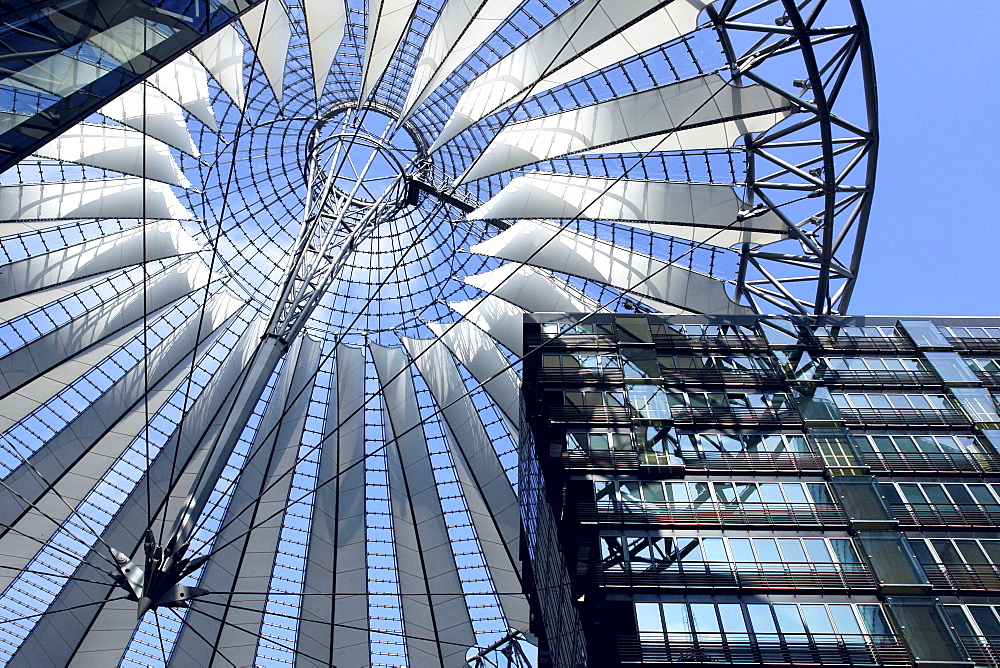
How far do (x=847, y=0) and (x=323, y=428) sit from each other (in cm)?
2176

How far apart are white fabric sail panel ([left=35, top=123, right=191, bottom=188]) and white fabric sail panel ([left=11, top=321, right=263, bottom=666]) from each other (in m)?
7.33

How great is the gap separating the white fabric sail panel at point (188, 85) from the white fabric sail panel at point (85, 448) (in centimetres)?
837

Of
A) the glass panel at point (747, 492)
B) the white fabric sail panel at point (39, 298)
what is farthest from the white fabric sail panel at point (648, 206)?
the white fabric sail panel at point (39, 298)

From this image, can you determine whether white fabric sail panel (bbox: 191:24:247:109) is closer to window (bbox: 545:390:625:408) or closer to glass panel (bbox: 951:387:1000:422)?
window (bbox: 545:390:625:408)

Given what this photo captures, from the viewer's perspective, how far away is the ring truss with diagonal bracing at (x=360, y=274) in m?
21.9

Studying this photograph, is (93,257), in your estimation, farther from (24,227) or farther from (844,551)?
(844,551)

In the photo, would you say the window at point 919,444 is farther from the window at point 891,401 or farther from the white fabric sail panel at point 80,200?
the white fabric sail panel at point 80,200

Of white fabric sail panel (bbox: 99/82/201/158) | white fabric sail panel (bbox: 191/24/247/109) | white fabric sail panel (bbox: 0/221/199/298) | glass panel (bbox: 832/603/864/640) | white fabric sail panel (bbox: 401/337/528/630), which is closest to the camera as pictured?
glass panel (bbox: 832/603/864/640)

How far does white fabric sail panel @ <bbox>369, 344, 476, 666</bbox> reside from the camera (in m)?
30.3

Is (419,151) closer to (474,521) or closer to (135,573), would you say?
(474,521)

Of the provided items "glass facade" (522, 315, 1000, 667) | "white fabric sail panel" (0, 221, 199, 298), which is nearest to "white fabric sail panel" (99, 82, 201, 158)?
"white fabric sail panel" (0, 221, 199, 298)

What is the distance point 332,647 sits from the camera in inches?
1197

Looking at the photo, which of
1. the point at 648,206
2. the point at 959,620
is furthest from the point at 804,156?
the point at 959,620

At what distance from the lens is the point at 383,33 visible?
72.1ft
